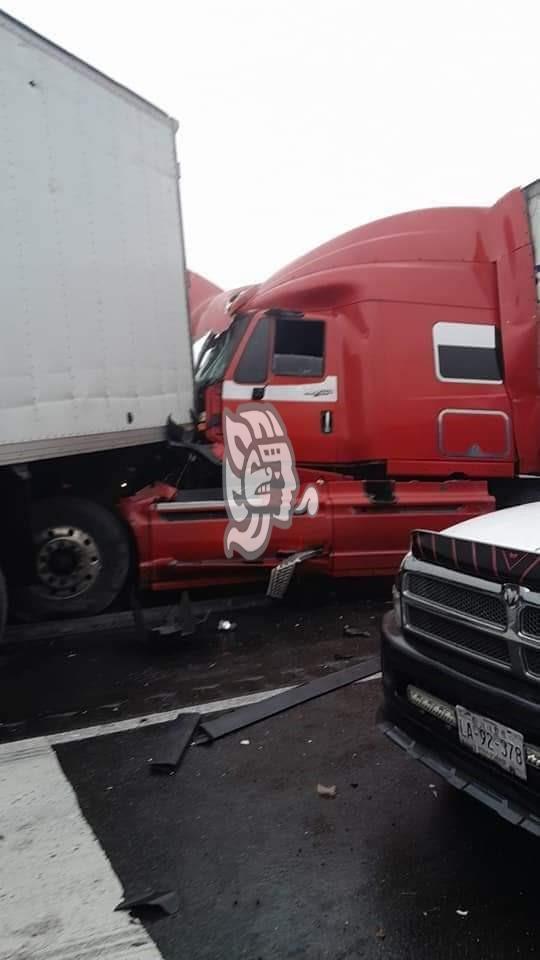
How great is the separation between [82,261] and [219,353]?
2.00 meters

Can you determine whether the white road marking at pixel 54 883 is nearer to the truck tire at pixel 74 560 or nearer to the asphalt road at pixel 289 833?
the asphalt road at pixel 289 833

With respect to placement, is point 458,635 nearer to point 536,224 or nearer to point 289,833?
point 289,833

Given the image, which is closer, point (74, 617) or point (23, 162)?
point (23, 162)

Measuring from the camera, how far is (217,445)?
6.18 metres

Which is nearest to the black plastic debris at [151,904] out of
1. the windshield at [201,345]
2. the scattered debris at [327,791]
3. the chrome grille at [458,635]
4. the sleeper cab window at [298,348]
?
the scattered debris at [327,791]

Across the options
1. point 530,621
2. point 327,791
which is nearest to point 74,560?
point 327,791

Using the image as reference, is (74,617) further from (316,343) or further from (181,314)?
(316,343)

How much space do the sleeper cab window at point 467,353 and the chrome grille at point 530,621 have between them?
14.4ft

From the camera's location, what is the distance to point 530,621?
222 cm

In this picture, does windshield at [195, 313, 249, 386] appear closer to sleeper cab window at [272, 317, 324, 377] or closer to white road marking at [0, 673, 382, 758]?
sleeper cab window at [272, 317, 324, 377]

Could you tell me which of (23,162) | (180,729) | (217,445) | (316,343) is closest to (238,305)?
(316,343)

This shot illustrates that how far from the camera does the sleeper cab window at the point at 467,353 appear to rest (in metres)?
6.35

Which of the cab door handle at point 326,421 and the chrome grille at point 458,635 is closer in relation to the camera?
the chrome grille at point 458,635

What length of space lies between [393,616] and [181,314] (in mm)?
3782
